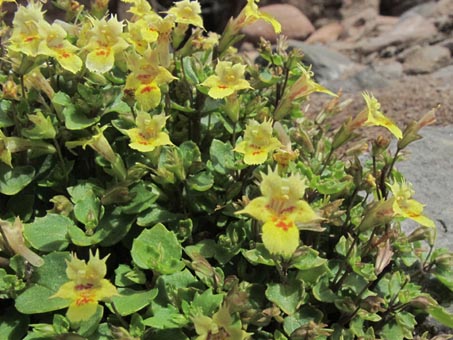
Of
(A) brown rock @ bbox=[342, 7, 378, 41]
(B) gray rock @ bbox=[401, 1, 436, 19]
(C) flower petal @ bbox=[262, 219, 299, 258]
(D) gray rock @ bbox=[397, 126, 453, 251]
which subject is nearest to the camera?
(C) flower petal @ bbox=[262, 219, 299, 258]

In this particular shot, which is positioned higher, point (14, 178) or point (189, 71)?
point (189, 71)

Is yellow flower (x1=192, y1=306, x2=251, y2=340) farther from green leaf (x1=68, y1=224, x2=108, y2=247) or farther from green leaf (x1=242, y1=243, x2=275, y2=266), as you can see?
green leaf (x1=68, y1=224, x2=108, y2=247)

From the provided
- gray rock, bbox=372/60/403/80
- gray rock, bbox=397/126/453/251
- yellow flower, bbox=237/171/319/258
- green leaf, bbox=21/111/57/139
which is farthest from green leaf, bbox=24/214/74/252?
gray rock, bbox=372/60/403/80

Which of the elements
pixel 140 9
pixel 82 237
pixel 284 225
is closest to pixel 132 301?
pixel 82 237

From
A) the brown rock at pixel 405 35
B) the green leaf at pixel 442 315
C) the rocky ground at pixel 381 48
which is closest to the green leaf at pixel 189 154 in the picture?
the green leaf at pixel 442 315

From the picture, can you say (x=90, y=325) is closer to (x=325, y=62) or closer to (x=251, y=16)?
(x=251, y=16)

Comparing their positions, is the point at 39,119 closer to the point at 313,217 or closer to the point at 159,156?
the point at 159,156
